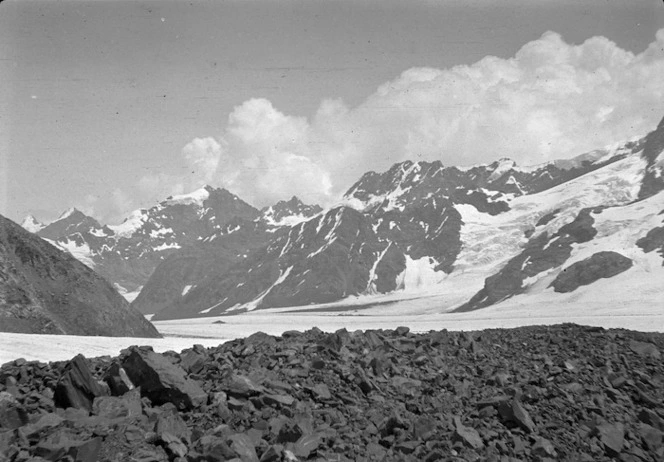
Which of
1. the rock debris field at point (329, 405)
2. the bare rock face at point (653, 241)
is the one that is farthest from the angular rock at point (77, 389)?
the bare rock face at point (653, 241)

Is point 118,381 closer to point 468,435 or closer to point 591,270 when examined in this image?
point 468,435

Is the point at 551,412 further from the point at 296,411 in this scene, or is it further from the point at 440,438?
the point at 296,411

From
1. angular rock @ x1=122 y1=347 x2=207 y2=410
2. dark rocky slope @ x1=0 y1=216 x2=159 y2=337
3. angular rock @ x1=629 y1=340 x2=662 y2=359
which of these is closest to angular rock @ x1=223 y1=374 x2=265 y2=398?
angular rock @ x1=122 y1=347 x2=207 y2=410

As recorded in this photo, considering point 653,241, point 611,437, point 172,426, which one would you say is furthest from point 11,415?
point 653,241

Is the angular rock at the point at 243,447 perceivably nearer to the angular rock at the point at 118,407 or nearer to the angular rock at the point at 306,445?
the angular rock at the point at 306,445

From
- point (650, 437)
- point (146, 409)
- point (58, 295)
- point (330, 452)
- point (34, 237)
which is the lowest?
point (650, 437)

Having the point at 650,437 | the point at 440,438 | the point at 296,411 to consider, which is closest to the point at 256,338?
the point at 296,411
